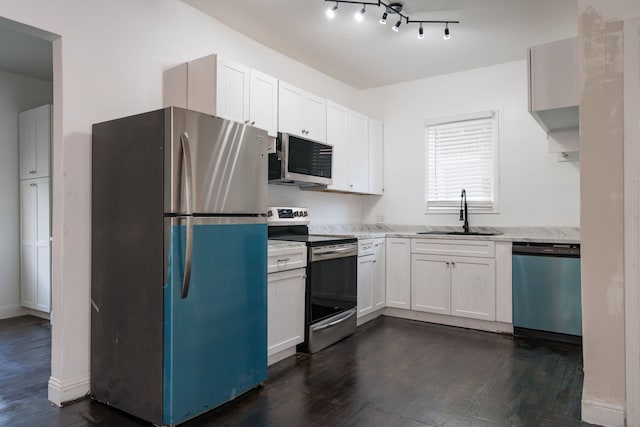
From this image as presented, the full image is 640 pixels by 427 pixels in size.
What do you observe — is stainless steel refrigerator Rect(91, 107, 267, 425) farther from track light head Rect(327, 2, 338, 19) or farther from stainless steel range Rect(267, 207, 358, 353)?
track light head Rect(327, 2, 338, 19)

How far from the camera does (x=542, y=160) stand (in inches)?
→ 165

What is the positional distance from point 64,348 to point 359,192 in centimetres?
325

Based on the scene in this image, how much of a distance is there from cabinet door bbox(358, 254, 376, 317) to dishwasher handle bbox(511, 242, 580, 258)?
1365mm

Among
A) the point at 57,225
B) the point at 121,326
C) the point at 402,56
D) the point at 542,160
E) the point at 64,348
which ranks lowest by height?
the point at 64,348

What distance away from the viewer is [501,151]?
4438mm

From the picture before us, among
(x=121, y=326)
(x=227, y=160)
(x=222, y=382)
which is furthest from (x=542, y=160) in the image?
(x=121, y=326)

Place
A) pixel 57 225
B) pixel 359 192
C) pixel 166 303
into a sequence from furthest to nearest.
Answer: pixel 359 192 → pixel 57 225 → pixel 166 303

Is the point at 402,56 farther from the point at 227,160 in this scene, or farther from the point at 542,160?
the point at 227,160

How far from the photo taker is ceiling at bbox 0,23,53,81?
360 cm

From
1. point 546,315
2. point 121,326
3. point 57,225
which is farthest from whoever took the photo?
point 546,315

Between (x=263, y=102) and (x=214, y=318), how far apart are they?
186 cm

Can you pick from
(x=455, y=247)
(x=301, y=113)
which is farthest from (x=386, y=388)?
(x=301, y=113)

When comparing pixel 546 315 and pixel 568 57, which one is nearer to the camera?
pixel 568 57

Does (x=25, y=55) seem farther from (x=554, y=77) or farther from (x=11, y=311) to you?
(x=554, y=77)
